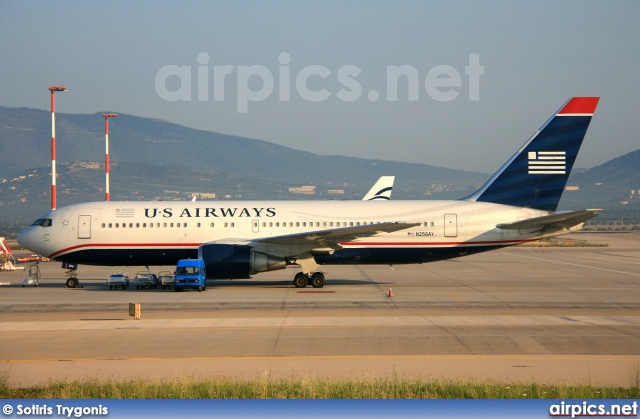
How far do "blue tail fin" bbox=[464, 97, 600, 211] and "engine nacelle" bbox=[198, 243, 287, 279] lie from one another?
11856mm

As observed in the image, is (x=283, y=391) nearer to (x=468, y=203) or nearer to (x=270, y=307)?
(x=270, y=307)

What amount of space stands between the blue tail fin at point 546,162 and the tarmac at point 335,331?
446cm

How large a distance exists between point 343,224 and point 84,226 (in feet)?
43.7

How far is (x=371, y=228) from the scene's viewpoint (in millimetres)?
35031

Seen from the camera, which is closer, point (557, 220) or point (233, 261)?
point (557, 220)

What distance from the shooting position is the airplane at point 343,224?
36688 millimetres

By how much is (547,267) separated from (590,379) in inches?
1432

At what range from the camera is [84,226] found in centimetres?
3778

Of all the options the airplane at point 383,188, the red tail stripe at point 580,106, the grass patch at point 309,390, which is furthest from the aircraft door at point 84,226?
the airplane at point 383,188

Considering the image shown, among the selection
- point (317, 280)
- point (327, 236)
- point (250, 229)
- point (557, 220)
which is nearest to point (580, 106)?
point (557, 220)

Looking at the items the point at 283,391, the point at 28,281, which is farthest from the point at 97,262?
the point at 283,391

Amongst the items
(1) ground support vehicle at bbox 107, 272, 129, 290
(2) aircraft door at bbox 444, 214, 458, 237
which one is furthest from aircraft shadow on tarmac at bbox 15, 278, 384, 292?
(2) aircraft door at bbox 444, 214, 458, 237

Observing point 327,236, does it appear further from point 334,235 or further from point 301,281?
point 301,281

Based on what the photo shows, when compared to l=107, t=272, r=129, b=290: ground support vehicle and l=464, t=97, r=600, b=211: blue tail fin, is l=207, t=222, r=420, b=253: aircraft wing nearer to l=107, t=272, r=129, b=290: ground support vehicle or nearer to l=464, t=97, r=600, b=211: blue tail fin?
l=107, t=272, r=129, b=290: ground support vehicle
